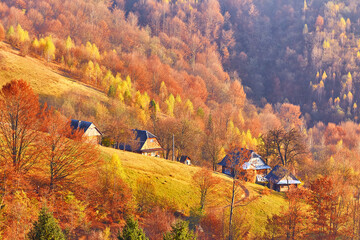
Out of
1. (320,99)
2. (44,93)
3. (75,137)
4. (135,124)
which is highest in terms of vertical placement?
(320,99)

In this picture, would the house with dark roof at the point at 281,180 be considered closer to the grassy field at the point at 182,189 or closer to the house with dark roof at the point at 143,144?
the grassy field at the point at 182,189

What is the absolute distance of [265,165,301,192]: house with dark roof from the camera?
5784 centimetres

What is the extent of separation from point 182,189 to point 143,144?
24249 mm

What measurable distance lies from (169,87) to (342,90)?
118823 mm

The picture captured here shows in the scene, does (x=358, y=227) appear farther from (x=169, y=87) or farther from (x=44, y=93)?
(x=169, y=87)

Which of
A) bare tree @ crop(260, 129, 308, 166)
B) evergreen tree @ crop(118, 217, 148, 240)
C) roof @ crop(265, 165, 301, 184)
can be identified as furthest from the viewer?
bare tree @ crop(260, 129, 308, 166)

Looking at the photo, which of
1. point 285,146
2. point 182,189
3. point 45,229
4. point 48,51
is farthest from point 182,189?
point 48,51

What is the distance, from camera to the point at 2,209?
2206 centimetres

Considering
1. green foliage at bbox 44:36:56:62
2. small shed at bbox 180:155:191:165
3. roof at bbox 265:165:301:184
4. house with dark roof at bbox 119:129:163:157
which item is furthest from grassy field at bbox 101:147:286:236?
green foliage at bbox 44:36:56:62

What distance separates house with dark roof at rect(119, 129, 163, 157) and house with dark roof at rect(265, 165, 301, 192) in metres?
27.3

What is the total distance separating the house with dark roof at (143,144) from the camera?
65.6 metres

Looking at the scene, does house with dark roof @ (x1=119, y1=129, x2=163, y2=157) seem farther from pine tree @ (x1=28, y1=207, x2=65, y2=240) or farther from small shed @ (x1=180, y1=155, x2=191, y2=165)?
pine tree @ (x1=28, y1=207, x2=65, y2=240)

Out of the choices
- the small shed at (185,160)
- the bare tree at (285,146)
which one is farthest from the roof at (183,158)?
the bare tree at (285,146)

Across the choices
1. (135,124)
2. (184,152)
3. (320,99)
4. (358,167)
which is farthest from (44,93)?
(320,99)
